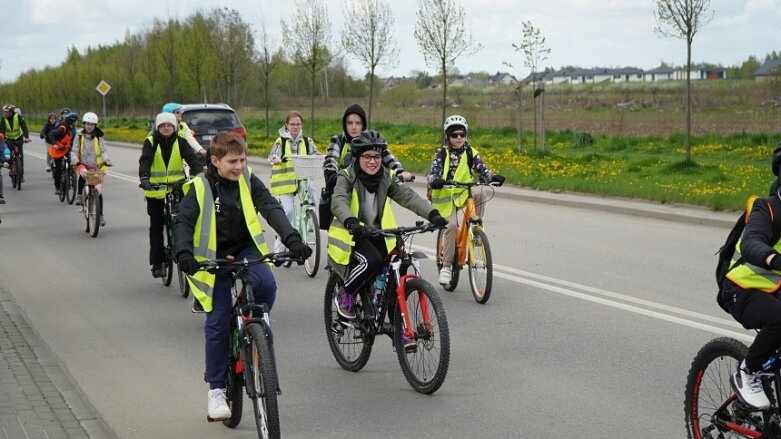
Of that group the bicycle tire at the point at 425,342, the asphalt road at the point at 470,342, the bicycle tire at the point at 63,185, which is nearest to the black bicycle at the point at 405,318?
the bicycle tire at the point at 425,342

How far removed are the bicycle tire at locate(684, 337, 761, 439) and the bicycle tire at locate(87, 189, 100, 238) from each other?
38.7 ft

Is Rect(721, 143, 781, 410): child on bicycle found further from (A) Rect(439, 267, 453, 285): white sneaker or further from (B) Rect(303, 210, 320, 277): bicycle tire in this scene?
(B) Rect(303, 210, 320, 277): bicycle tire

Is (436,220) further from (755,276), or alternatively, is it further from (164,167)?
(164,167)

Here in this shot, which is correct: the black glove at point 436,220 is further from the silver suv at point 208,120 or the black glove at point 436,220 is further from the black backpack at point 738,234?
the silver suv at point 208,120

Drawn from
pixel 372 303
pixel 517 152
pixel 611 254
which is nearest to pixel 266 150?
pixel 517 152

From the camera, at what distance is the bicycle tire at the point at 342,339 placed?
7559mm

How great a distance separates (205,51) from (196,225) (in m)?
54.3

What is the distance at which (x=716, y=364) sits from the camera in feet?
16.6

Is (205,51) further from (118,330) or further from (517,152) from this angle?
(118,330)

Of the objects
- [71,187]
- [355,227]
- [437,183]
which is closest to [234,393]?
[355,227]

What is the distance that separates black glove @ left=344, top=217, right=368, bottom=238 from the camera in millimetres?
6977

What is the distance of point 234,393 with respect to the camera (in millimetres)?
6070

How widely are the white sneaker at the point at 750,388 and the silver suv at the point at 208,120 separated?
20.2m

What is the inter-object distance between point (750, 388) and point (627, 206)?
42.3 ft
